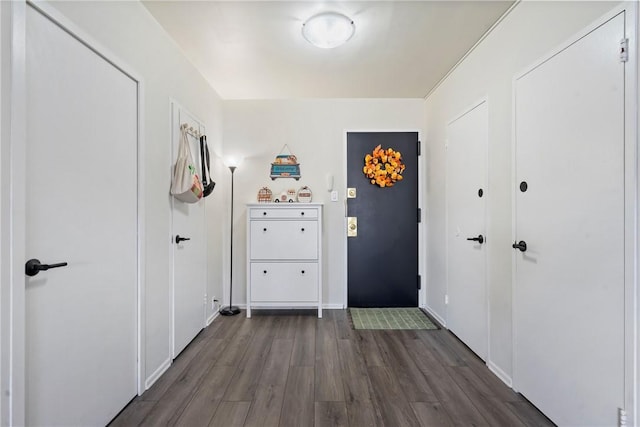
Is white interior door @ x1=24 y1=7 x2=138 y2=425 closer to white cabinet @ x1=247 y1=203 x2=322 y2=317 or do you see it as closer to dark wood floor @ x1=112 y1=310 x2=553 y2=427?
dark wood floor @ x1=112 y1=310 x2=553 y2=427

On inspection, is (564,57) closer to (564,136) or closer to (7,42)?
(564,136)

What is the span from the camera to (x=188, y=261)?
2408 millimetres

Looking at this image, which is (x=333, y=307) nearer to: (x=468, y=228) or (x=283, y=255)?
(x=283, y=255)

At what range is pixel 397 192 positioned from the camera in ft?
11.0

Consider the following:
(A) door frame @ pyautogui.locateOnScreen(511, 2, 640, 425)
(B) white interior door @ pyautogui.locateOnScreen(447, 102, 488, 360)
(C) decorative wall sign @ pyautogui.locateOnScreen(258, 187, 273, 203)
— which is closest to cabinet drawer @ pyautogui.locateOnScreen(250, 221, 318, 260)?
(C) decorative wall sign @ pyautogui.locateOnScreen(258, 187, 273, 203)

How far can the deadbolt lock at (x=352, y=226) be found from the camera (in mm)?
3350

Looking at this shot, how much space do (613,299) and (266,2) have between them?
2384 millimetres

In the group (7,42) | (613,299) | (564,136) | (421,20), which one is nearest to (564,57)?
(564,136)

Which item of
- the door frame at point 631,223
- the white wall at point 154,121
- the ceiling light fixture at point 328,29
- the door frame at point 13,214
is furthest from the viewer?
the ceiling light fixture at point 328,29

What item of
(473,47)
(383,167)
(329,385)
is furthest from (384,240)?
(473,47)

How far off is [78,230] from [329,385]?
1.67m

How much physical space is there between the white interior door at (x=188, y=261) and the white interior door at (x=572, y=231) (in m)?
2.40

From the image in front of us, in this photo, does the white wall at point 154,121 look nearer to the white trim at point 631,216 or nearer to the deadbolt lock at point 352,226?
the deadbolt lock at point 352,226

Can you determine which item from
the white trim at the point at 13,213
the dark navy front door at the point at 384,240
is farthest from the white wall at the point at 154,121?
the dark navy front door at the point at 384,240
